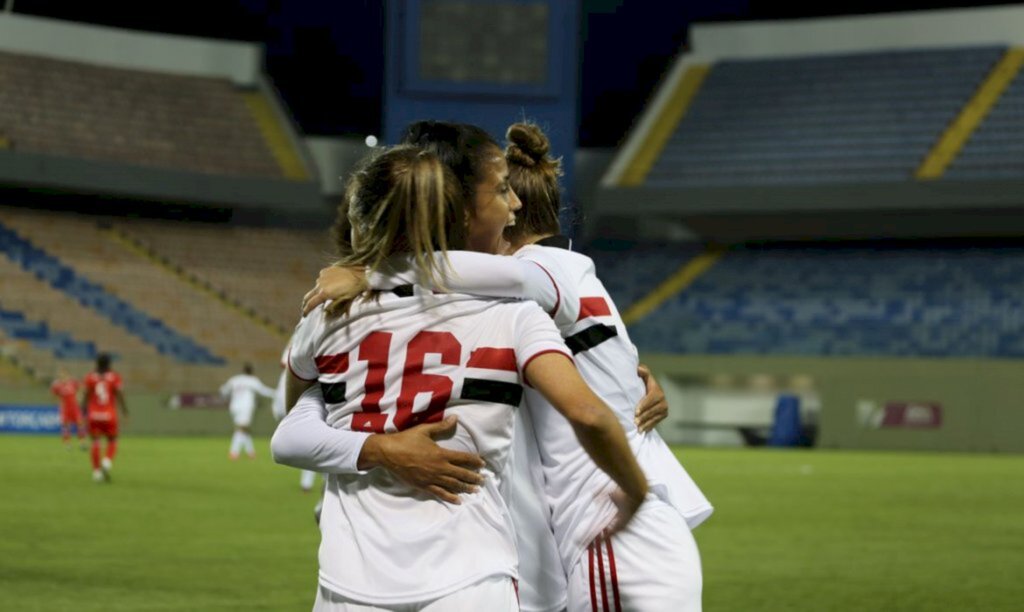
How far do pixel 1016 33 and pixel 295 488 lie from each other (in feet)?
103

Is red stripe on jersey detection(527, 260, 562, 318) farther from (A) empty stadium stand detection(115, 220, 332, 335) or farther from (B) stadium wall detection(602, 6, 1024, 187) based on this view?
(B) stadium wall detection(602, 6, 1024, 187)

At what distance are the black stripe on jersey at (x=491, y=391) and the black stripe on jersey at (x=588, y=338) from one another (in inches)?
33.7

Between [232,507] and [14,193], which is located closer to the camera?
[232,507]

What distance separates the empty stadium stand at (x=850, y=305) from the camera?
40.1m

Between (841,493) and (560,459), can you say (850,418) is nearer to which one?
(841,493)

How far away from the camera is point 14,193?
4441 centimetres

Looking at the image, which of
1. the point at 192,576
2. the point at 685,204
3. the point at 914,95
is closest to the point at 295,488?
the point at 192,576

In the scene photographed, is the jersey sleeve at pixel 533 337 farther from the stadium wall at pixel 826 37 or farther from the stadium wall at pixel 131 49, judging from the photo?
the stadium wall at pixel 131 49

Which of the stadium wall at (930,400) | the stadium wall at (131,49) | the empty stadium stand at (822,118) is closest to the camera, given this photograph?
the stadium wall at (930,400)

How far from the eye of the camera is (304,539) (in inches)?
550

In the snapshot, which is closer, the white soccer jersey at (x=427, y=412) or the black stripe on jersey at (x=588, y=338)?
the white soccer jersey at (x=427, y=412)

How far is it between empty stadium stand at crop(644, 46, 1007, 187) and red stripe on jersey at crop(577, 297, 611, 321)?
39.2 m

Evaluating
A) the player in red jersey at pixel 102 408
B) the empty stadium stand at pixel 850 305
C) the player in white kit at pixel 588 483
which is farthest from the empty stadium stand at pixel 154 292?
the player in white kit at pixel 588 483

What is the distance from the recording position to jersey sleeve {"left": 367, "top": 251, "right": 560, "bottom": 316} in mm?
3393
